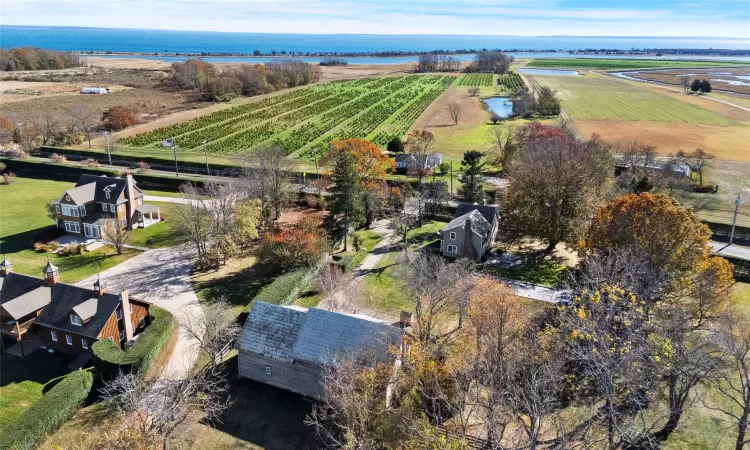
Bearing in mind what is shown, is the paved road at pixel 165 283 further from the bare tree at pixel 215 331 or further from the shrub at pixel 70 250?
the shrub at pixel 70 250

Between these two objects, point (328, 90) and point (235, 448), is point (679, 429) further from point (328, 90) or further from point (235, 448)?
point (328, 90)

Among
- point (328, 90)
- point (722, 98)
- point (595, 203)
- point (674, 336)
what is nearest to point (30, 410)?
point (674, 336)

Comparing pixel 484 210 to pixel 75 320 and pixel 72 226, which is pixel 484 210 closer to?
pixel 75 320

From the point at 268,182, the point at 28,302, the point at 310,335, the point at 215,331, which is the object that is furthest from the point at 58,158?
the point at 310,335

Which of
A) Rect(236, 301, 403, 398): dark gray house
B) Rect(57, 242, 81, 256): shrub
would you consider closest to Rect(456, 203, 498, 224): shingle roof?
Rect(236, 301, 403, 398): dark gray house

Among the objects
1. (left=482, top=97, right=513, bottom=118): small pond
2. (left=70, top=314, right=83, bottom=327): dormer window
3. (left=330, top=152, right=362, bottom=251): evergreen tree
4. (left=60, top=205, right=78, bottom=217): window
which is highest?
(left=482, top=97, right=513, bottom=118): small pond

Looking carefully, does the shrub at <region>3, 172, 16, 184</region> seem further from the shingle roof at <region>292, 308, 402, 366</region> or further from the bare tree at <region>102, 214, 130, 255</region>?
the shingle roof at <region>292, 308, 402, 366</region>
